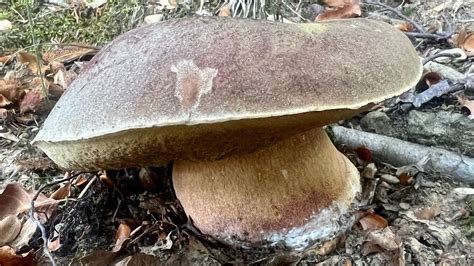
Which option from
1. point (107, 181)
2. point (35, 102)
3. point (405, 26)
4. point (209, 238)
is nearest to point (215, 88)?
point (209, 238)

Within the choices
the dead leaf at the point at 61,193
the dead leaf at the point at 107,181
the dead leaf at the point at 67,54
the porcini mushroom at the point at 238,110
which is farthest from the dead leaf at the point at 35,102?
the porcini mushroom at the point at 238,110

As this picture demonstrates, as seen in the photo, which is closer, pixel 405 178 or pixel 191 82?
Result: pixel 191 82

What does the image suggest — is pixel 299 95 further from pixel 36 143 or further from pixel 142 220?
pixel 142 220

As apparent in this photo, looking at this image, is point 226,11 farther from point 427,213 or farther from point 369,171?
point 427,213

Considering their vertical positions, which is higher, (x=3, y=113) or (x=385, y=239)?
(x=385, y=239)

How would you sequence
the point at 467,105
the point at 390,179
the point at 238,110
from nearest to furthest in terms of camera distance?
the point at 238,110 < the point at 390,179 < the point at 467,105

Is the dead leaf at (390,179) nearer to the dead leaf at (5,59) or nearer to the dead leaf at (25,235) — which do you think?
the dead leaf at (25,235)

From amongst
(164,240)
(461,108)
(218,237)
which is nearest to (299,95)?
(218,237)
